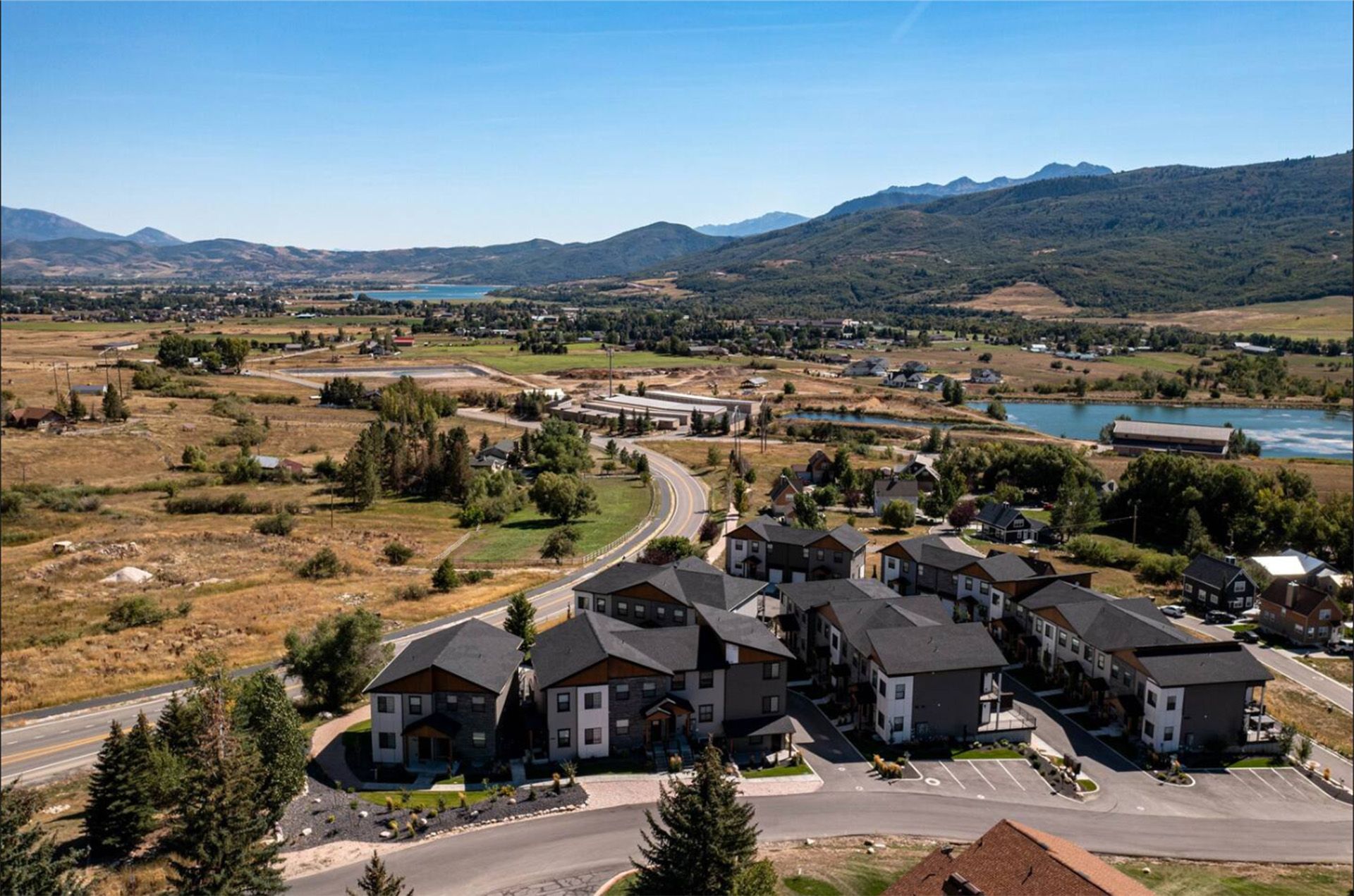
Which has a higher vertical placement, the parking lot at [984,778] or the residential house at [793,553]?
the residential house at [793,553]

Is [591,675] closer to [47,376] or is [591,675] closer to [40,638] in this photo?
[40,638]

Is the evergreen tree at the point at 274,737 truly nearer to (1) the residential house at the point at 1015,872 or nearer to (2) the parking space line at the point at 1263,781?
(1) the residential house at the point at 1015,872

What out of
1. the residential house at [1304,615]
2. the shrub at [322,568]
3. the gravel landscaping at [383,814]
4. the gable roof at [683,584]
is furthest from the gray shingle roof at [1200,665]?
the shrub at [322,568]

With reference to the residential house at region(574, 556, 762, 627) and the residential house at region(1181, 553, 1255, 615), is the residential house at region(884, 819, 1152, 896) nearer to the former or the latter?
the residential house at region(574, 556, 762, 627)

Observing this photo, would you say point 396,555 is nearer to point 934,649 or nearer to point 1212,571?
point 934,649

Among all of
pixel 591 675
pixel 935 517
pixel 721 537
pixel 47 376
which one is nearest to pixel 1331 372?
pixel 935 517

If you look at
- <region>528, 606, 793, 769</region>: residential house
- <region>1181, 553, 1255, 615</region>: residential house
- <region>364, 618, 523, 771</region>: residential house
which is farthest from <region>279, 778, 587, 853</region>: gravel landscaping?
<region>1181, 553, 1255, 615</region>: residential house
